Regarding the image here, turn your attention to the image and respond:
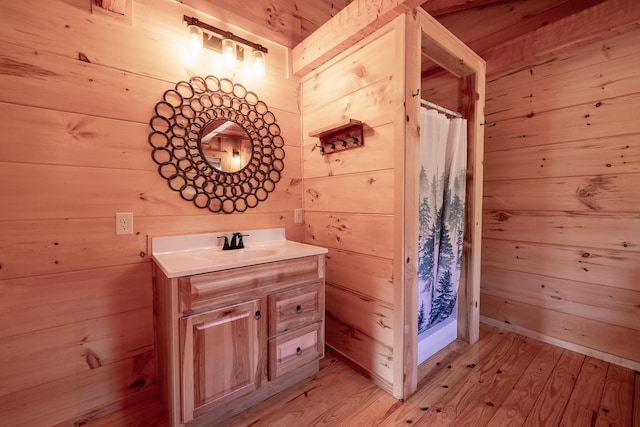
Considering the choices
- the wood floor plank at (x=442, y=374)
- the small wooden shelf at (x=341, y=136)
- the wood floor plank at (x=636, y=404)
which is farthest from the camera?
the small wooden shelf at (x=341, y=136)

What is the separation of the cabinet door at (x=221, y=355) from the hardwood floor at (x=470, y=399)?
221mm

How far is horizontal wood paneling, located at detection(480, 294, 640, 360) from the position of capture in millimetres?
1751

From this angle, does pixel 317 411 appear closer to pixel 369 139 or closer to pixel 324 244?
pixel 324 244

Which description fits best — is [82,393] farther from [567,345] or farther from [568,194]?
[568,194]

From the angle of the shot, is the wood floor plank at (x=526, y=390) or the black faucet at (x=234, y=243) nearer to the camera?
the wood floor plank at (x=526, y=390)

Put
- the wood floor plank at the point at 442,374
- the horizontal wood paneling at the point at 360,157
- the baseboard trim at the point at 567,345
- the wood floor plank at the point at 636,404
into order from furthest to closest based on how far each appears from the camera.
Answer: the baseboard trim at the point at 567,345, the horizontal wood paneling at the point at 360,157, the wood floor plank at the point at 442,374, the wood floor plank at the point at 636,404

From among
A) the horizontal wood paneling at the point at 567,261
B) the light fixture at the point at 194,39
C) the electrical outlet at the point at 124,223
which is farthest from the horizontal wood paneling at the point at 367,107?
the horizontal wood paneling at the point at 567,261

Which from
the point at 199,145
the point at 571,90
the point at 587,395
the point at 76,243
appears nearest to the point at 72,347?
the point at 76,243

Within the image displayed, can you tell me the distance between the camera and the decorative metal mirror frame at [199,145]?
5.11 feet

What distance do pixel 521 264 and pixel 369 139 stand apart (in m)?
1.69

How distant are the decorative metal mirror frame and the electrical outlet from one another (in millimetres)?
272

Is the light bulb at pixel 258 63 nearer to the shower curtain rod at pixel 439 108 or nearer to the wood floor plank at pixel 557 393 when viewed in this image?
the shower curtain rod at pixel 439 108

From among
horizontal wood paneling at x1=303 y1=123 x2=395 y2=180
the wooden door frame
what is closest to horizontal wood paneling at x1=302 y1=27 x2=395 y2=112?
the wooden door frame

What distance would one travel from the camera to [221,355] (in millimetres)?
1289
